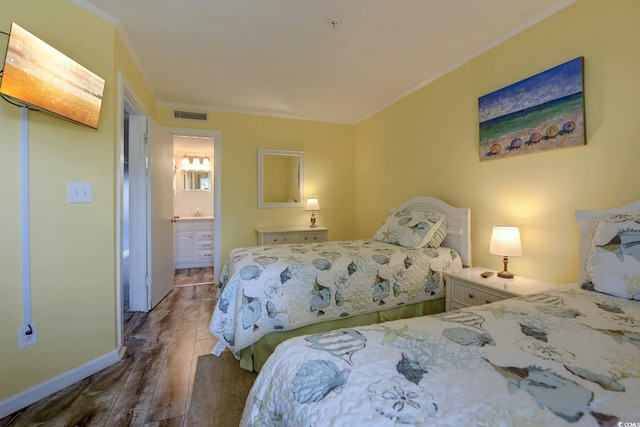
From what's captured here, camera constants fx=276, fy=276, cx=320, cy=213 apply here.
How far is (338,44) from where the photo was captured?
2.35 m

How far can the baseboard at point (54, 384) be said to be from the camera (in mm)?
1493

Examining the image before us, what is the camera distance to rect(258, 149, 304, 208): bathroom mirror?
4105mm

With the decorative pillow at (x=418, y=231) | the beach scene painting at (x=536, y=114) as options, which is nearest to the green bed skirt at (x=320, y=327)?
→ the decorative pillow at (x=418, y=231)

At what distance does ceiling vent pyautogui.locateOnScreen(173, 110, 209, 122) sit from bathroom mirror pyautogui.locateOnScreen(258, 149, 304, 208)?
0.86 m

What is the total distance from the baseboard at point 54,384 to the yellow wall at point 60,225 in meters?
0.03

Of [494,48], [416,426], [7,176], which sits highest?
[494,48]

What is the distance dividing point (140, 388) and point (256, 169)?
9.65 feet

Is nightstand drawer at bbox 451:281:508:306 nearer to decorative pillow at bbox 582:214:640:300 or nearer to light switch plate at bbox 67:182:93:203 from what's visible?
decorative pillow at bbox 582:214:640:300

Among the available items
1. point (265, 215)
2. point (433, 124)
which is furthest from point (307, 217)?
point (433, 124)

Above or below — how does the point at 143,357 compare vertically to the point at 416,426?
below

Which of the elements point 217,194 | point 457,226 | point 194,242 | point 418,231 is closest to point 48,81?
point 217,194

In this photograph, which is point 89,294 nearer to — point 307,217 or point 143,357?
point 143,357

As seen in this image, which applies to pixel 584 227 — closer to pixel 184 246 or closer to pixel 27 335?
pixel 27 335

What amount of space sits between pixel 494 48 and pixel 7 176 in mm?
3481
